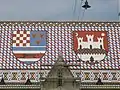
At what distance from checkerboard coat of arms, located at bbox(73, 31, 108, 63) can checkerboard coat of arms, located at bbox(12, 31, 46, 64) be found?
145 centimetres

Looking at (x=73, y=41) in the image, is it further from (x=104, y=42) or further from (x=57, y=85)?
(x=57, y=85)

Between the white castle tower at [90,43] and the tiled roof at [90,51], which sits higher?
the white castle tower at [90,43]

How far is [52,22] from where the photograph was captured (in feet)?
57.7

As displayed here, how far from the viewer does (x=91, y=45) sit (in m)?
16.8

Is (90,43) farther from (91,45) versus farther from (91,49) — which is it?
(91,49)

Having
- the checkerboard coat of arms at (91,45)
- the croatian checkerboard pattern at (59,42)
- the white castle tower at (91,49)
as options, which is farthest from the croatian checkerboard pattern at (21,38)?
the white castle tower at (91,49)

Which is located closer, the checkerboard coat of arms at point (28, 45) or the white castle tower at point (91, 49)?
the checkerboard coat of arms at point (28, 45)

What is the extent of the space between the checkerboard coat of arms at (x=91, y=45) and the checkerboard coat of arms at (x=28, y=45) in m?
1.45

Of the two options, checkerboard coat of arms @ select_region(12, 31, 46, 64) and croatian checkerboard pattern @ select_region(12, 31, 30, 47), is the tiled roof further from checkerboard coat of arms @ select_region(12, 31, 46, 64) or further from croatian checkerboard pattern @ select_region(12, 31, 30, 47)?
croatian checkerboard pattern @ select_region(12, 31, 30, 47)

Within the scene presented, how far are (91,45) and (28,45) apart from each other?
2650mm

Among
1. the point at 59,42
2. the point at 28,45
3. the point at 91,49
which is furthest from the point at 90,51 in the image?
the point at 28,45

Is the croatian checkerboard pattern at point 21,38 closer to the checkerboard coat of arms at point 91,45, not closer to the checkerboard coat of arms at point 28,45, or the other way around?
the checkerboard coat of arms at point 28,45

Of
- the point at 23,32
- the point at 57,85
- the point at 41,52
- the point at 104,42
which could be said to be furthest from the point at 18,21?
the point at 57,85

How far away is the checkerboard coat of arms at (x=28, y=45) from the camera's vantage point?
1638 cm
